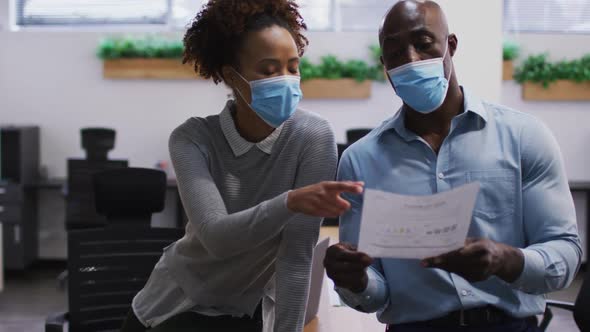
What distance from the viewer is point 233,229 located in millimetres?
1689

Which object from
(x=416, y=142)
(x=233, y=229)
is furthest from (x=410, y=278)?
(x=233, y=229)

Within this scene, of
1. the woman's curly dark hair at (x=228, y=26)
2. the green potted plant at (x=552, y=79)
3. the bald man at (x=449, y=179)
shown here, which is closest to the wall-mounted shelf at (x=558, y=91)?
the green potted plant at (x=552, y=79)

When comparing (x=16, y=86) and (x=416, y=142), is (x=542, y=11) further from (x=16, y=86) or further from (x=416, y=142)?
(x=416, y=142)

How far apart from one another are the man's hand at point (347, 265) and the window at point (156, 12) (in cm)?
538

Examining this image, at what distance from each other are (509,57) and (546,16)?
688 mm

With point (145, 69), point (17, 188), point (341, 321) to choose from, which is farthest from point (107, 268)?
point (145, 69)

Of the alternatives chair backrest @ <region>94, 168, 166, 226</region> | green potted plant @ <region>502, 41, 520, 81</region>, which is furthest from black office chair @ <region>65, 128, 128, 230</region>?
green potted plant @ <region>502, 41, 520, 81</region>

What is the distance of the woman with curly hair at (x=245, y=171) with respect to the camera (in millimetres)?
1800

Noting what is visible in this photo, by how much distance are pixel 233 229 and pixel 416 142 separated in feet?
1.69

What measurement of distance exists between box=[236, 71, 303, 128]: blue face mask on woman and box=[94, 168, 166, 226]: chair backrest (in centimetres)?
138

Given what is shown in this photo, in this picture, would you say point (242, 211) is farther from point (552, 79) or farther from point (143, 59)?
point (552, 79)

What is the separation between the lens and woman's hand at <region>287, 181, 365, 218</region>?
150cm

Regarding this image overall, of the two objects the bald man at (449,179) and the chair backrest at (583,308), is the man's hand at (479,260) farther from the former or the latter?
the chair backrest at (583,308)

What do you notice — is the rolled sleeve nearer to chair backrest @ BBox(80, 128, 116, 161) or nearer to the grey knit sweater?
the grey knit sweater
